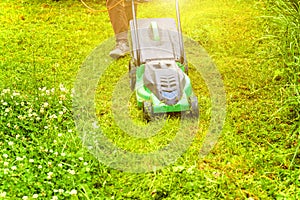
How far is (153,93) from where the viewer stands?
142 inches

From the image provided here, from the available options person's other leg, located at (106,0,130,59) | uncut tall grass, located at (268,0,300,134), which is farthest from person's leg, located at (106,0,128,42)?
uncut tall grass, located at (268,0,300,134)

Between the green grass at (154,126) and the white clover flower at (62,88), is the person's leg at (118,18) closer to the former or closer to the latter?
the green grass at (154,126)

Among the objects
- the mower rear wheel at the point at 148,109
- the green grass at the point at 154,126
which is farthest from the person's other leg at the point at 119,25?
the mower rear wheel at the point at 148,109

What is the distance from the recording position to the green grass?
291 cm

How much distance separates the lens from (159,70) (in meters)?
3.61

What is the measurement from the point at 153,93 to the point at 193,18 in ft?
9.04

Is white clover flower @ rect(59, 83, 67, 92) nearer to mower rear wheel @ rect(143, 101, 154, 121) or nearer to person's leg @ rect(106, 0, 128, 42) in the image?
mower rear wheel @ rect(143, 101, 154, 121)

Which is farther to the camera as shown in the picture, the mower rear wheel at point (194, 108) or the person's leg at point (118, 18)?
the person's leg at point (118, 18)

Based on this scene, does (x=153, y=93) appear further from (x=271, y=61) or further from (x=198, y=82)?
(x=271, y=61)

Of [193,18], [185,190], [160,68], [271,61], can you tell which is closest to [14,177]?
[185,190]

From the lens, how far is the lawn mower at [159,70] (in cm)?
354

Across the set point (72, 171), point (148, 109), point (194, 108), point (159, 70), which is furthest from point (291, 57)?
point (72, 171)

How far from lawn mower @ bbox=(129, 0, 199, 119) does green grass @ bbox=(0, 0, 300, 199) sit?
0.16 metres

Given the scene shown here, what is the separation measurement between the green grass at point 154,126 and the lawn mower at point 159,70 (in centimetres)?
16
